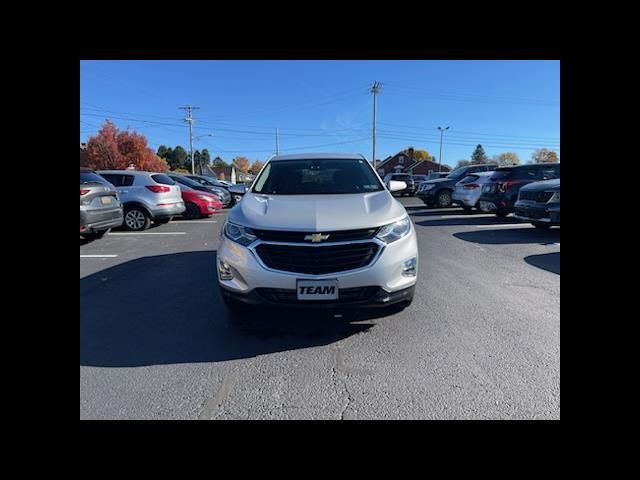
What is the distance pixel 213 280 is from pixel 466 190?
374 inches

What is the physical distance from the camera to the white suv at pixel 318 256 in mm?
2594

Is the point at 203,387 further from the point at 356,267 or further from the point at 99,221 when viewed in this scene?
the point at 99,221

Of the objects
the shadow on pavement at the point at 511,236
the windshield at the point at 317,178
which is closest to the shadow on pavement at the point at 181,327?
the windshield at the point at 317,178

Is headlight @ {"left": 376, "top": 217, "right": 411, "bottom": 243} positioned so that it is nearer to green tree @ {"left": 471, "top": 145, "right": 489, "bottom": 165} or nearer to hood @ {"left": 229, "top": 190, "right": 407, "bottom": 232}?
hood @ {"left": 229, "top": 190, "right": 407, "bottom": 232}

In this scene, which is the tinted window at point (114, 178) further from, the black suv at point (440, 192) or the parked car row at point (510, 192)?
the black suv at point (440, 192)

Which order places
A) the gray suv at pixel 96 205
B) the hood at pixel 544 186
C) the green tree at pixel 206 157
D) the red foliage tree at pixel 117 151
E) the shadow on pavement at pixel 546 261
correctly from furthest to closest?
the green tree at pixel 206 157
the red foliage tree at pixel 117 151
the hood at pixel 544 186
the gray suv at pixel 96 205
the shadow on pavement at pixel 546 261

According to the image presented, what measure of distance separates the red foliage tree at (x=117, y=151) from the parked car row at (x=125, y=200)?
40861mm

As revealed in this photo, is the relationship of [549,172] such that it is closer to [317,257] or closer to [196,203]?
[317,257]

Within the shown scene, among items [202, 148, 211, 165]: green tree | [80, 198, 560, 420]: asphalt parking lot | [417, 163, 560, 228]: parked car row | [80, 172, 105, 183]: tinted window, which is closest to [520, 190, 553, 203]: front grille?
[417, 163, 560, 228]: parked car row

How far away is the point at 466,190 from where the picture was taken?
1116 cm

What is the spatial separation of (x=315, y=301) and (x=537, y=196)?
7.02m

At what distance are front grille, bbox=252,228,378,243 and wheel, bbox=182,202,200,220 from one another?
9.12 metres

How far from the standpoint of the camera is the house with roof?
69562 mm

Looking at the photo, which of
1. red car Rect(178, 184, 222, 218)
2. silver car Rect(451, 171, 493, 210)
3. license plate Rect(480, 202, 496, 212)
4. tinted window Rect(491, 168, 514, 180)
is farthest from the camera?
→ red car Rect(178, 184, 222, 218)
